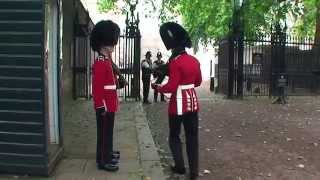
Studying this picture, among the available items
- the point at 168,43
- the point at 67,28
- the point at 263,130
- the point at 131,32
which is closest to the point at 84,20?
the point at 131,32

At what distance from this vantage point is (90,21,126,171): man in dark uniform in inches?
328

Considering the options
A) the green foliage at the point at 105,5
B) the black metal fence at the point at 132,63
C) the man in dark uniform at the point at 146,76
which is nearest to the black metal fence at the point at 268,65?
the man in dark uniform at the point at 146,76

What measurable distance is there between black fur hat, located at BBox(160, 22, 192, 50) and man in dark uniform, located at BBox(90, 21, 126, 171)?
26.7 inches

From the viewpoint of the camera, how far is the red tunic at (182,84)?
8109 millimetres

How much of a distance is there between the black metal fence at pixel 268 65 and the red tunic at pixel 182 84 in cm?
1561

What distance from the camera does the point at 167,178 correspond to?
8.34 metres

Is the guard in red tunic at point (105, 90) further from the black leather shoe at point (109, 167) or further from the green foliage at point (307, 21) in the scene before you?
the green foliage at point (307, 21)

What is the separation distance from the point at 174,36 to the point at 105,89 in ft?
3.71

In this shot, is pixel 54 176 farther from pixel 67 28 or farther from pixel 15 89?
pixel 67 28

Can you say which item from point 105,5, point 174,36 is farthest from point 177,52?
point 105,5

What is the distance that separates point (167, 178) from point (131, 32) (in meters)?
13.2

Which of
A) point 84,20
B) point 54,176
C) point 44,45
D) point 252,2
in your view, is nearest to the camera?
point 44,45

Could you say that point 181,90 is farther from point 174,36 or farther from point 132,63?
point 132,63

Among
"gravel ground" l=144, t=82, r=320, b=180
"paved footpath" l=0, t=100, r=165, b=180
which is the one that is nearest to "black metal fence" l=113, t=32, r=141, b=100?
"gravel ground" l=144, t=82, r=320, b=180
